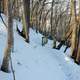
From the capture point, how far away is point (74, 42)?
839 inches

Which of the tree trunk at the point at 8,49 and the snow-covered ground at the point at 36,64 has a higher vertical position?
the tree trunk at the point at 8,49

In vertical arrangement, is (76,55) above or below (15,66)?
below

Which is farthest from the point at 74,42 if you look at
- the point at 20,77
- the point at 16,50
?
the point at 20,77

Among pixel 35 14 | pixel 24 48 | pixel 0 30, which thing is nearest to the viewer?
pixel 24 48

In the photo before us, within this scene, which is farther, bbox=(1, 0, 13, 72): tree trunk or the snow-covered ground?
the snow-covered ground

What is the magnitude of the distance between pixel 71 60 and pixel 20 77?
26.3ft

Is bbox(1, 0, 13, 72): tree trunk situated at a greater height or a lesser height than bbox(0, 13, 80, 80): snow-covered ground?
greater

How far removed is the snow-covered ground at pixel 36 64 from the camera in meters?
14.2

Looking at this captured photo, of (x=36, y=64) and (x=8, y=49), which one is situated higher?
(x=8, y=49)

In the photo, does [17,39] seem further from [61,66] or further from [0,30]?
[61,66]

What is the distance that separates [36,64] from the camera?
54.1 feet

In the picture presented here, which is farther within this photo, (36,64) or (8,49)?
(36,64)

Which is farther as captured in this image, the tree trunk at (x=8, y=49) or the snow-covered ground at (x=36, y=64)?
the snow-covered ground at (x=36, y=64)

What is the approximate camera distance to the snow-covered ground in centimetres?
1420
